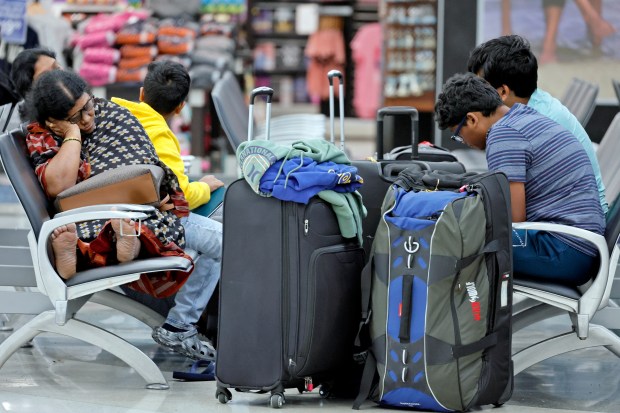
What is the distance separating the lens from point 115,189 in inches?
150

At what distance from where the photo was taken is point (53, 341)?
4812mm

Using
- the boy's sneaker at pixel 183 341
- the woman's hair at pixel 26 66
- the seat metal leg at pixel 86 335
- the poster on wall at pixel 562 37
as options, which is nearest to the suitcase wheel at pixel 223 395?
the seat metal leg at pixel 86 335

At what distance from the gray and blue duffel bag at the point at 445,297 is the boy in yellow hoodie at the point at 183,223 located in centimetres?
83

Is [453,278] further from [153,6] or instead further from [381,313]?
[153,6]

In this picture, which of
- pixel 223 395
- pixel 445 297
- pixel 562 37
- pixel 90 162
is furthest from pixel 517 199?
pixel 562 37

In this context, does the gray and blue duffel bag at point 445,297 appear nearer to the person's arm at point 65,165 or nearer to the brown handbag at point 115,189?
the brown handbag at point 115,189

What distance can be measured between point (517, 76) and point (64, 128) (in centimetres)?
160

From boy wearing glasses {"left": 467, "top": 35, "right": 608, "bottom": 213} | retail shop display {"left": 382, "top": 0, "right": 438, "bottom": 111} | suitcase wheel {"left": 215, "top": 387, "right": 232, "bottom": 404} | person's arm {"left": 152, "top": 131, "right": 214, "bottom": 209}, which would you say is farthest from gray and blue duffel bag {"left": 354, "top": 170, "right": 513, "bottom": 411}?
retail shop display {"left": 382, "top": 0, "right": 438, "bottom": 111}

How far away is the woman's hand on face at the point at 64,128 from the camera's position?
392cm

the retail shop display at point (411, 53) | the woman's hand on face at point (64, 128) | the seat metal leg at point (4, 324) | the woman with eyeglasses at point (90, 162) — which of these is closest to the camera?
the woman with eyeglasses at point (90, 162)

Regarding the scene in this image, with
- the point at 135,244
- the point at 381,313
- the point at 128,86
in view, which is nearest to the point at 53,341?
the point at 135,244

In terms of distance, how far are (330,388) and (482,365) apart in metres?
0.53

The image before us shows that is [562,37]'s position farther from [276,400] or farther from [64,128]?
[276,400]

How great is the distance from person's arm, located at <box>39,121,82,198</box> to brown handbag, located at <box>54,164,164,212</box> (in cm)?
5
